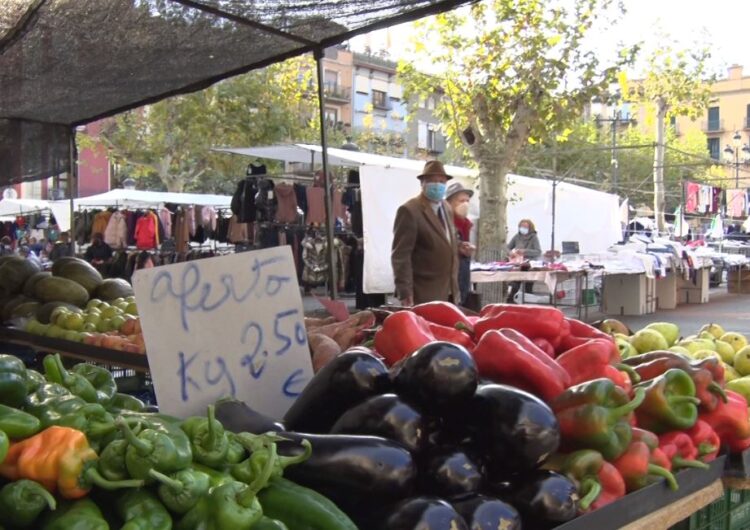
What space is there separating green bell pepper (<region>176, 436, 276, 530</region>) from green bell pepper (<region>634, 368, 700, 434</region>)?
47.7 inches

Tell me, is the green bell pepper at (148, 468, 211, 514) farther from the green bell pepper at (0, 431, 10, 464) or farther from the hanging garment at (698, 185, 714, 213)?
the hanging garment at (698, 185, 714, 213)

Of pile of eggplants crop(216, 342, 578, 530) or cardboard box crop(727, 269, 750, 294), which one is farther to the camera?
cardboard box crop(727, 269, 750, 294)

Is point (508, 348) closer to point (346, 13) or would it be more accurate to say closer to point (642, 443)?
point (642, 443)

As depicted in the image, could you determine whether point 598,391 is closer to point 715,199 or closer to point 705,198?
point 705,198

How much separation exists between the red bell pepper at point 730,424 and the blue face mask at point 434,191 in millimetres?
4037

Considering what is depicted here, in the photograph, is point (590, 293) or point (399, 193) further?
point (590, 293)

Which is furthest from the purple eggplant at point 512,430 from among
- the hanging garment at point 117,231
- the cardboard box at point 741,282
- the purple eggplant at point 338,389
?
the cardboard box at point 741,282

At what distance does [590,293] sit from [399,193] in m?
4.24

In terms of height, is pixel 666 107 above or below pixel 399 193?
above

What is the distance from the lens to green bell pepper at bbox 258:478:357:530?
1.38 m

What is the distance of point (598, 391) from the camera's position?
1.86m

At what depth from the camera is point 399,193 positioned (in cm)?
1145

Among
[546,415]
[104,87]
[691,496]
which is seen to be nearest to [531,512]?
[546,415]

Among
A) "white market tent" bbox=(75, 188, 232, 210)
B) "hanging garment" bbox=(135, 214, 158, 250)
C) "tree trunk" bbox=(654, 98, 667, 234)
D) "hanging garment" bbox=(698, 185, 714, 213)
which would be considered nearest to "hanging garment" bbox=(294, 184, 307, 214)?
"hanging garment" bbox=(135, 214, 158, 250)
